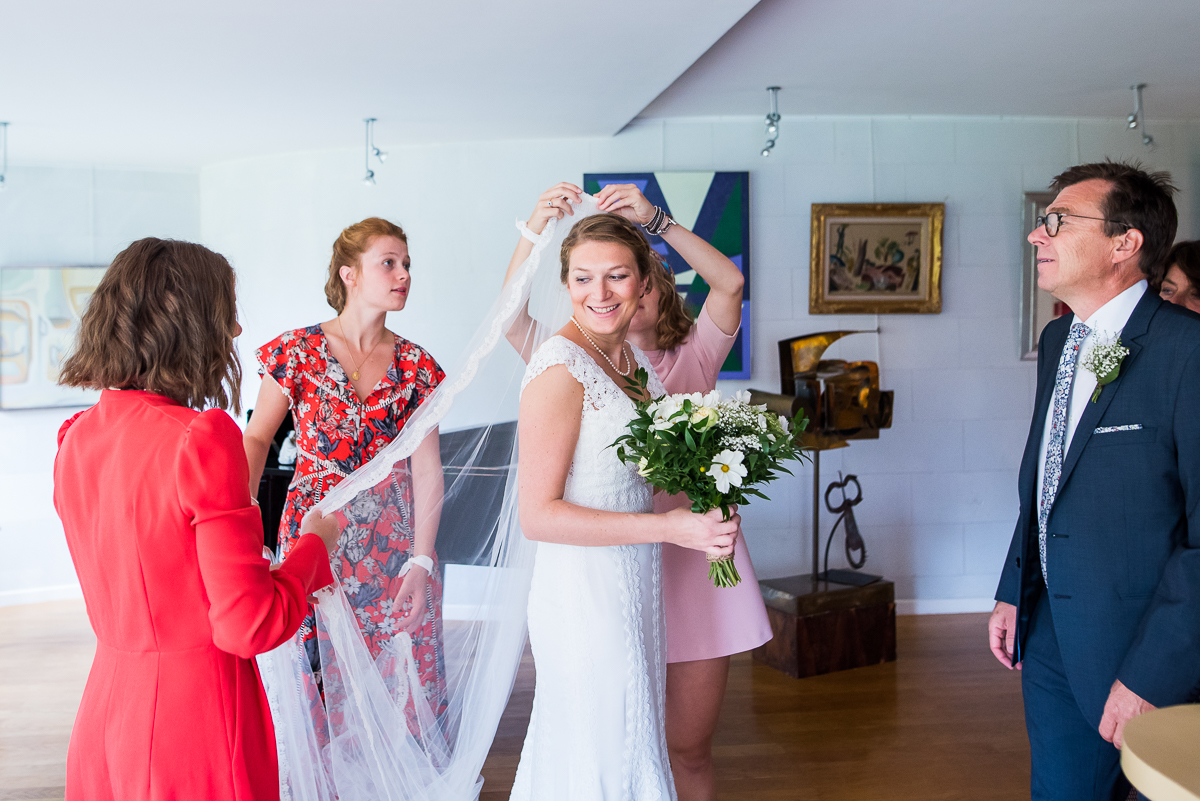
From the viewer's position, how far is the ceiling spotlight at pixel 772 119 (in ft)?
14.9

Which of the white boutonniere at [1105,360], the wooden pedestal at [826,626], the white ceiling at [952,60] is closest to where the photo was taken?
the white boutonniere at [1105,360]

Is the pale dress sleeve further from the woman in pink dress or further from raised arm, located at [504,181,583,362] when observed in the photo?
raised arm, located at [504,181,583,362]

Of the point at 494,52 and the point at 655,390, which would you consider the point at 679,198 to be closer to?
the point at 494,52

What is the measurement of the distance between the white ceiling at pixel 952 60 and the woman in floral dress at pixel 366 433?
82.1 inches

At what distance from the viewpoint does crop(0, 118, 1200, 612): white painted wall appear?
5.07 m

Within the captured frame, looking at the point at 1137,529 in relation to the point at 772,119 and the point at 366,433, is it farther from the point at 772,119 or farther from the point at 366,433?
the point at 772,119

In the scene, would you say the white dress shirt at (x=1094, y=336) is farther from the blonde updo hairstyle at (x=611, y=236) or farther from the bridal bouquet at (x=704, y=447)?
the blonde updo hairstyle at (x=611, y=236)

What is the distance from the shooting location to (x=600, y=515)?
161 centimetres

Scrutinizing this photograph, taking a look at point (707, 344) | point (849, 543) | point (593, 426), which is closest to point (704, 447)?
point (593, 426)

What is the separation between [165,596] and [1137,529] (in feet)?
5.72

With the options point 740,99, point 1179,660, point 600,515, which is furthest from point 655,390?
point 740,99

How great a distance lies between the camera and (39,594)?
5719 millimetres

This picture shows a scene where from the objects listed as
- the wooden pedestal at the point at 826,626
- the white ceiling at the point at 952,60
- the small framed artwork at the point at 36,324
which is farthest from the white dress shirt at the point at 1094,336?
the small framed artwork at the point at 36,324

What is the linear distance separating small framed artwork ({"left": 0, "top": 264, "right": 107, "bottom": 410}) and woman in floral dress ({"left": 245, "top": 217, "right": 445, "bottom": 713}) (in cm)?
424
